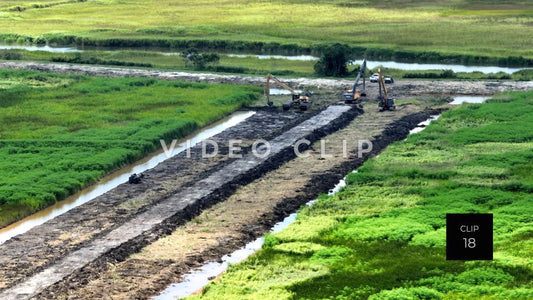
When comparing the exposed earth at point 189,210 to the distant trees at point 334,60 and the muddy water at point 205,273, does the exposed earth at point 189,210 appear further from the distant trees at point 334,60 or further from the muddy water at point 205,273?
the distant trees at point 334,60

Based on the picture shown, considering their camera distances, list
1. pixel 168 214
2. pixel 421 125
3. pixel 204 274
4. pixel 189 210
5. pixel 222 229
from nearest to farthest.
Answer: pixel 204 274 < pixel 222 229 < pixel 168 214 < pixel 189 210 < pixel 421 125

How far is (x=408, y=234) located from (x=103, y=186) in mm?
16029

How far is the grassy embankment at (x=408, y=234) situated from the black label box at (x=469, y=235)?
1.42 metres

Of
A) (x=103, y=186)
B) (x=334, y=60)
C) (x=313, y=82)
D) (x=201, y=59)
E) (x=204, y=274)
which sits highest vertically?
(x=334, y=60)

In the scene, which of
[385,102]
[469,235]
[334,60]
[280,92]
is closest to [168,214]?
[469,235]

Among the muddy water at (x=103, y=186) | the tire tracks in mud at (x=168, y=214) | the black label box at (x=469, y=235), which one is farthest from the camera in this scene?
the muddy water at (x=103, y=186)

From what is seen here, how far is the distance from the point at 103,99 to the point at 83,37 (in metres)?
38.0

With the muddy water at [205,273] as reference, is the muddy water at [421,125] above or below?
above

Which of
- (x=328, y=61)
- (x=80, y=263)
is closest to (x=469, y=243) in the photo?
(x=80, y=263)

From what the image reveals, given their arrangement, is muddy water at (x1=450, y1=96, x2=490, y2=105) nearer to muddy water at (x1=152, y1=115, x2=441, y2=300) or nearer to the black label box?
muddy water at (x1=152, y1=115, x2=441, y2=300)

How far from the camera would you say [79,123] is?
6131 cm

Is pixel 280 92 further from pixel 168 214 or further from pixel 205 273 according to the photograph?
pixel 205 273

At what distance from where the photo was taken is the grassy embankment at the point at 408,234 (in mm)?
32531

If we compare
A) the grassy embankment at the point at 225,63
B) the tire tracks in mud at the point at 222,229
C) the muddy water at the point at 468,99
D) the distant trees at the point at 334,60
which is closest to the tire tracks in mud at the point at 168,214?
the tire tracks in mud at the point at 222,229
